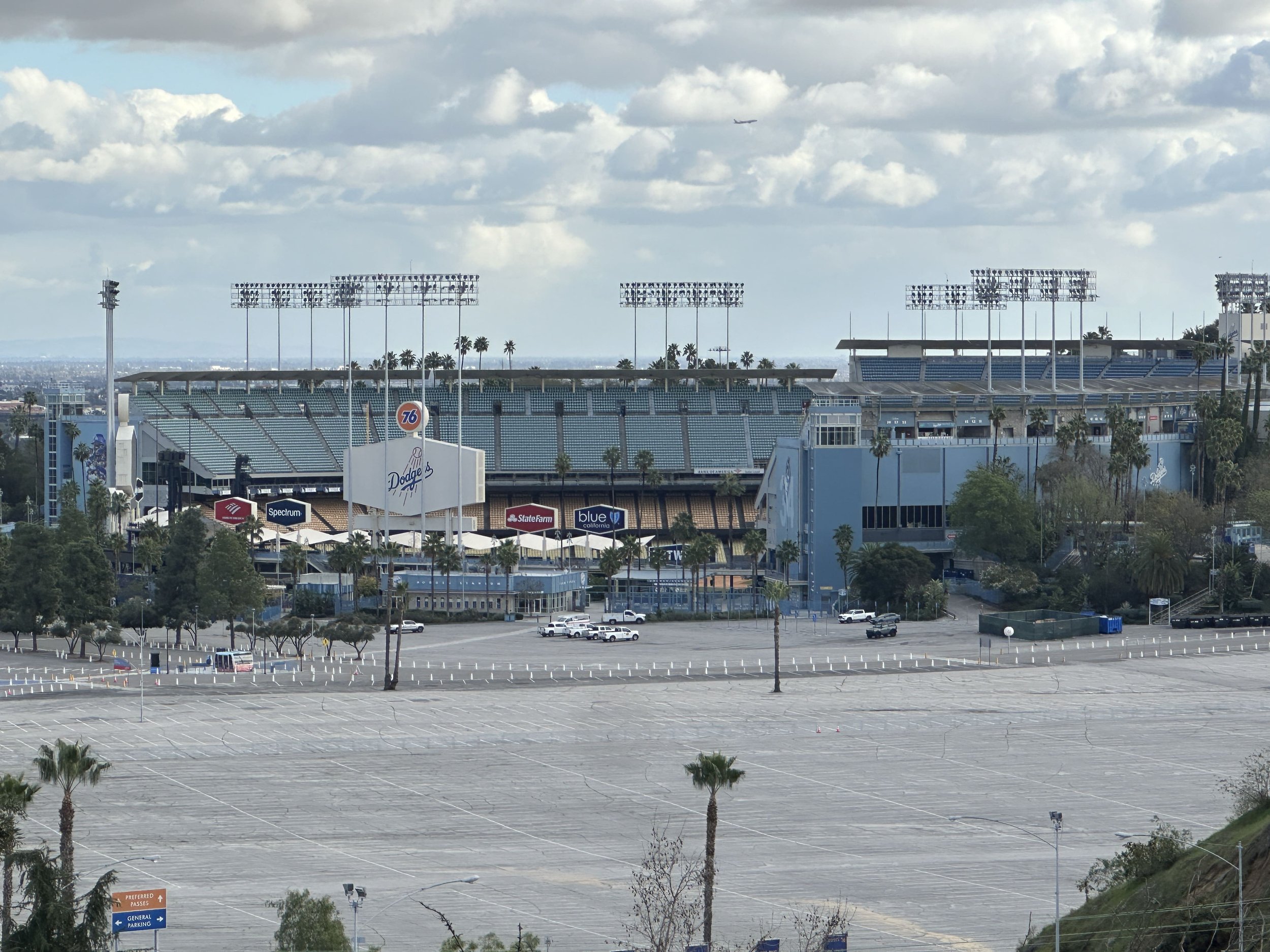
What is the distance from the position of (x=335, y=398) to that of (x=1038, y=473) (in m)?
76.0

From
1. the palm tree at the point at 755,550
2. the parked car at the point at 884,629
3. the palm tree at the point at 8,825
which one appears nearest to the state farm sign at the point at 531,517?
the palm tree at the point at 755,550

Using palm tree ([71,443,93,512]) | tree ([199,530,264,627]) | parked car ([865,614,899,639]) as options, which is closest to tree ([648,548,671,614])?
parked car ([865,614,899,639])

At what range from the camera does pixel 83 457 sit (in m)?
158

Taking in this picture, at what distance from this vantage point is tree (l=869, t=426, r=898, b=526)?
12756 centimetres

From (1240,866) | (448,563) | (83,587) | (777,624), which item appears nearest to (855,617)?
(448,563)

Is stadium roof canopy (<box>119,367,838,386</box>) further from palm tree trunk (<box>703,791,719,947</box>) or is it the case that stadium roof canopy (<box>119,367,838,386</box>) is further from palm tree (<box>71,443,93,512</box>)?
palm tree trunk (<box>703,791,719,947</box>)

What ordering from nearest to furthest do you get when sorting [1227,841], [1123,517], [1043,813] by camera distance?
[1227,841]
[1043,813]
[1123,517]

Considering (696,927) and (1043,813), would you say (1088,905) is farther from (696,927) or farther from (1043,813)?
(1043,813)

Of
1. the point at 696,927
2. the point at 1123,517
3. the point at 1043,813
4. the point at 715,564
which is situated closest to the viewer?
the point at 696,927

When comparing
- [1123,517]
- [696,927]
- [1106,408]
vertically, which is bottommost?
[696,927]

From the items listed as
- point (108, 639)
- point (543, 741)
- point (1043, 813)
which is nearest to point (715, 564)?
point (108, 639)

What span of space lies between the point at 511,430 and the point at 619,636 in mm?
64934

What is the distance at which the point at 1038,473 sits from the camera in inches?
5098

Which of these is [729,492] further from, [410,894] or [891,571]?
[410,894]
